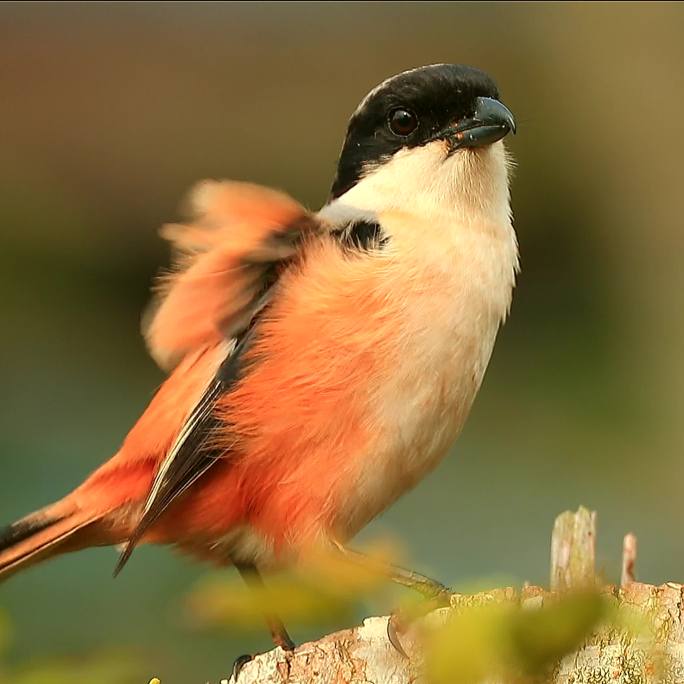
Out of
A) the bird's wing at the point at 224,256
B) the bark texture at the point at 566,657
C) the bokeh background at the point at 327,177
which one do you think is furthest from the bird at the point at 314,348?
the bokeh background at the point at 327,177

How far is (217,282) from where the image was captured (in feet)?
7.77

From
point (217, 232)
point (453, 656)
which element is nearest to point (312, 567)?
point (453, 656)

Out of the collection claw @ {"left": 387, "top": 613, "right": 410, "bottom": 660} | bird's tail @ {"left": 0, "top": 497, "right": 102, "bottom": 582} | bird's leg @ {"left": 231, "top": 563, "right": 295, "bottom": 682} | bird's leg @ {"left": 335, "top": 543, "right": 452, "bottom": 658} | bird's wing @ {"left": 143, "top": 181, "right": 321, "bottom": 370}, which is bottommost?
bird's leg @ {"left": 231, "top": 563, "right": 295, "bottom": 682}

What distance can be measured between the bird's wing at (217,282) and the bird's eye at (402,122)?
0.92ft

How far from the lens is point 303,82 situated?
5625 mm

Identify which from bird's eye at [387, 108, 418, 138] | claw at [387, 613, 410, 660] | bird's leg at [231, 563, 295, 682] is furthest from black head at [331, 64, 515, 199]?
claw at [387, 613, 410, 660]

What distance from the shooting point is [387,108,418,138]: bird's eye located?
257 cm

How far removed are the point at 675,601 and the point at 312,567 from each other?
583 millimetres

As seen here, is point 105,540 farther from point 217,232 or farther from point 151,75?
point 151,75

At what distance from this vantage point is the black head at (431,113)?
2.50m

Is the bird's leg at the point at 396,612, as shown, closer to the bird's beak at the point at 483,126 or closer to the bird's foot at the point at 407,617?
the bird's foot at the point at 407,617

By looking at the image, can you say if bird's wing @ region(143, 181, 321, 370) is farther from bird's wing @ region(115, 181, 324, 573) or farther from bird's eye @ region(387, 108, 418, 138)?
bird's eye @ region(387, 108, 418, 138)

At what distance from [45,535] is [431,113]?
1.14m

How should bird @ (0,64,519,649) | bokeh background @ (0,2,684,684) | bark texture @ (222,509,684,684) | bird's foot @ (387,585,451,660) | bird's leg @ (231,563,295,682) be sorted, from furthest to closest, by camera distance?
bokeh background @ (0,2,684,684)
bird @ (0,64,519,649)
bird's leg @ (231,563,295,682)
bark texture @ (222,509,684,684)
bird's foot @ (387,585,451,660)
